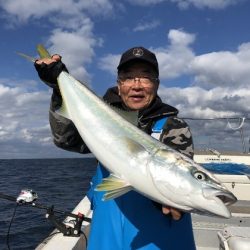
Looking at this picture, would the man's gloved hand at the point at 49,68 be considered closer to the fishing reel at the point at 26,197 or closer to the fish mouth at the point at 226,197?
the fish mouth at the point at 226,197

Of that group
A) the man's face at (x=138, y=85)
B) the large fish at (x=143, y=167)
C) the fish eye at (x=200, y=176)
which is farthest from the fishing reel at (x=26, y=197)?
the fish eye at (x=200, y=176)

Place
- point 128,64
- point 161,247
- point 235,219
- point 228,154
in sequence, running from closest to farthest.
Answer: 1. point 161,247
2. point 128,64
3. point 235,219
4. point 228,154

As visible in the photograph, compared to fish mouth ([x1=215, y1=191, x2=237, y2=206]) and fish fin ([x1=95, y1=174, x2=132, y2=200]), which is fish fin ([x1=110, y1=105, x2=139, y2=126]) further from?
fish mouth ([x1=215, y1=191, x2=237, y2=206])

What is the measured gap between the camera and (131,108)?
3723 millimetres

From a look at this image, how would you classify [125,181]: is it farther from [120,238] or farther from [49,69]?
[49,69]

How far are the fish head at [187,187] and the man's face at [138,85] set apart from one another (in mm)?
736

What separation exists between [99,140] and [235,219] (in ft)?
18.3

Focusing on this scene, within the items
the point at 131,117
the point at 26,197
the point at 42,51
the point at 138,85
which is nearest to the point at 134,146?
the point at 131,117

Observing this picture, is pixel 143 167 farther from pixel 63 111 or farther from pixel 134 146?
pixel 63 111

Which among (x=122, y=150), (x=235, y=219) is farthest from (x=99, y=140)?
(x=235, y=219)

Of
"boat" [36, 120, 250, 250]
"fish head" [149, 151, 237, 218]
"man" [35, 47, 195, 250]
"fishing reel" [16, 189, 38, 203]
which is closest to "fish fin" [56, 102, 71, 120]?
"man" [35, 47, 195, 250]

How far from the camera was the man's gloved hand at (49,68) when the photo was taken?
150 inches

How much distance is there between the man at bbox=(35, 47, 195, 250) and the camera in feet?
11.1

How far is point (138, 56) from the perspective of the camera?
3.66 m
